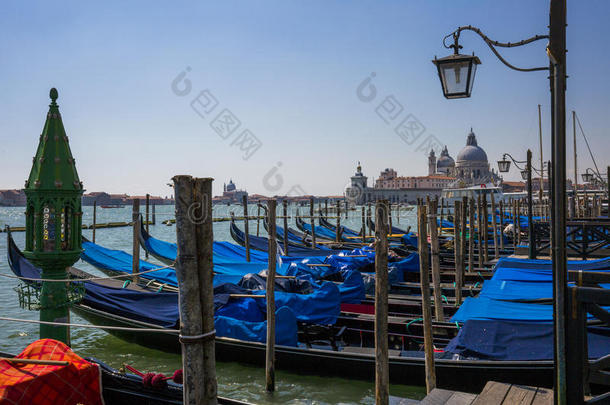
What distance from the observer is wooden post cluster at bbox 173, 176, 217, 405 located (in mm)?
2225

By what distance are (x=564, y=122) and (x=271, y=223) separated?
353 cm

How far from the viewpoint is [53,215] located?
3641mm

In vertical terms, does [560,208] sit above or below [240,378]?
above

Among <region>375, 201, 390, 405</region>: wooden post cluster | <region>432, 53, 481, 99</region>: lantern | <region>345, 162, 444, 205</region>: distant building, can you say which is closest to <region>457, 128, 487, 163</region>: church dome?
<region>345, 162, 444, 205</region>: distant building

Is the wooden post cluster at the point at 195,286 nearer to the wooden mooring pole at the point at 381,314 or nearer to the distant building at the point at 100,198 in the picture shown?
the wooden mooring pole at the point at 381,314

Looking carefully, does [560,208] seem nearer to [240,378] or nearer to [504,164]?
[240,378]

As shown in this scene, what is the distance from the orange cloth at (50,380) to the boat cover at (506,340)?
3122mm

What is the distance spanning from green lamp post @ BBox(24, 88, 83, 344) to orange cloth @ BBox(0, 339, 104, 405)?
2.52 feet

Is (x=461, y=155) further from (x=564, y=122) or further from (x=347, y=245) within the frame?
(x=564, y=122)

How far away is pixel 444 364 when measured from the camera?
4754mm

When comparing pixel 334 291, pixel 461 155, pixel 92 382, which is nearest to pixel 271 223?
pixel 334 291

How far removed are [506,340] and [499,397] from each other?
173 cm

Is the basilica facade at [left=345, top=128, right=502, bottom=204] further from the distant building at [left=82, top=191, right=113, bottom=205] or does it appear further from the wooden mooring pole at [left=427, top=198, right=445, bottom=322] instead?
the wooden mooring pole at [left=427, top=198, right=445, bottom=322]

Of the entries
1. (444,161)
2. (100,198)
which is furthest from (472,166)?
(100,198)
